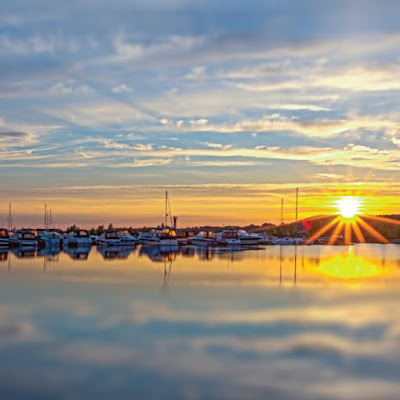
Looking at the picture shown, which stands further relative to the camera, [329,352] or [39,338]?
[39,338]

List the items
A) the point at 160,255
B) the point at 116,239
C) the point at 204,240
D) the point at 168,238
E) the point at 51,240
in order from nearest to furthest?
the point at 160,255 < the point at 116,239 < the point at 51,240 < the point at 168,238 < the point at 204,240

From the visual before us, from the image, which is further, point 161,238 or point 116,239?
point 161,238

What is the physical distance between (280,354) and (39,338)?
7001 millimetres

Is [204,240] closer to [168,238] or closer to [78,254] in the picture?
[168,238]

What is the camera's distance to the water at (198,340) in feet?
40.9

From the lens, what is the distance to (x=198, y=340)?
16859 mm

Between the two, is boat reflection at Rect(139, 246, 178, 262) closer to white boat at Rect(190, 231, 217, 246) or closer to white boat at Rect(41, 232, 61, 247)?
white boat at Rect(190, 231, 217, 246)

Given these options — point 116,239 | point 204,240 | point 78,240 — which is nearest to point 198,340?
point 116,239

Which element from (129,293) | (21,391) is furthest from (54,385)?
(129,293)

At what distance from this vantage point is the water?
12.5 metres

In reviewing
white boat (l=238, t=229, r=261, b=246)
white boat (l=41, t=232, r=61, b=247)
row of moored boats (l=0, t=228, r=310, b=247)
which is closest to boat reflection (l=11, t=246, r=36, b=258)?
row of moored boats (l=0, t=228, r=310, b=247)

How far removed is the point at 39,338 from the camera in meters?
17.0

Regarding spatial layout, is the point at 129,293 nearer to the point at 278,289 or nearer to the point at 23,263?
the point at 278,289

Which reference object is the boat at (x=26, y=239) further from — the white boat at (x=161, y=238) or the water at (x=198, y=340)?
the water at (x=198, y=340)
